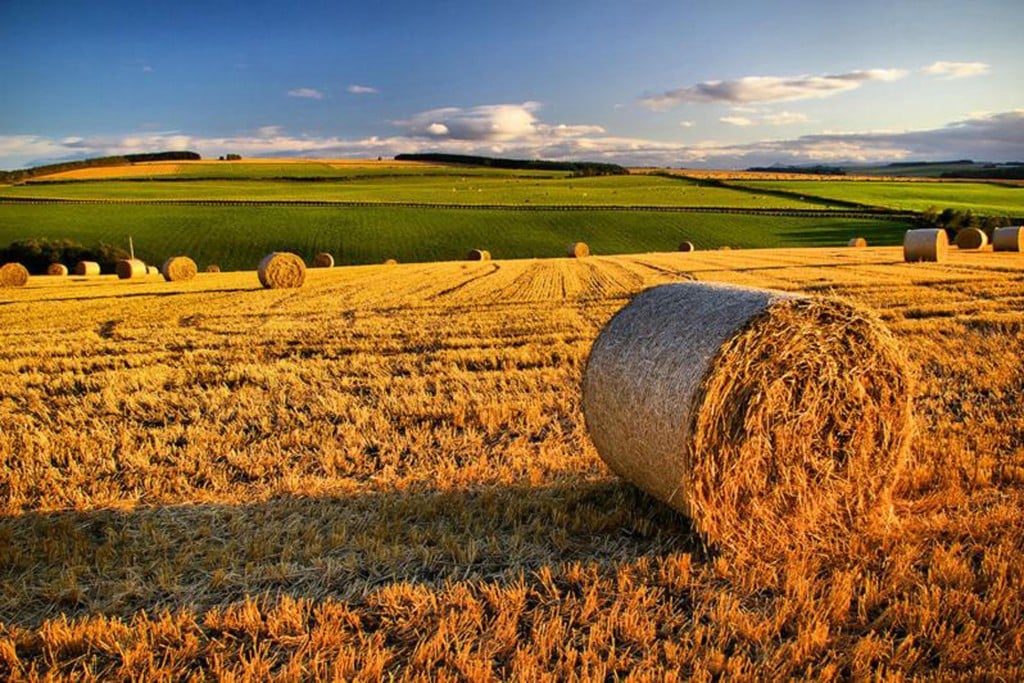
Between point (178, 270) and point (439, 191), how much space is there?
58.8m

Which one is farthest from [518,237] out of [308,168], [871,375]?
[308,168]

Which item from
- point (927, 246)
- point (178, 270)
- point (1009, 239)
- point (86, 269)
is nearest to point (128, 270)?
point (178, 270)

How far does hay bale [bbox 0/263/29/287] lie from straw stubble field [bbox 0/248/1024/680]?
21024mm

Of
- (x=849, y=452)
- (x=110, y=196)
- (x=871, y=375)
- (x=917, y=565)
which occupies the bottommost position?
(x=917, y=565)

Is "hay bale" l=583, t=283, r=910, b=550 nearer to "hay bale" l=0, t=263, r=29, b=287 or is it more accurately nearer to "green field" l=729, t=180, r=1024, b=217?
"hay bale" l=0, t=263, r=29, b=287

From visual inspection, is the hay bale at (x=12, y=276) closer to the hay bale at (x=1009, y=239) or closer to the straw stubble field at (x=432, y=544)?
the straw stubble field at (x=432, y=544)

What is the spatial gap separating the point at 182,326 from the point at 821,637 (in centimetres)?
1410

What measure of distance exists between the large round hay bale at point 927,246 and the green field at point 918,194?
3902 cm

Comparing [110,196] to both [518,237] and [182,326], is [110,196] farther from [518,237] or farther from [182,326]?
[182,326]

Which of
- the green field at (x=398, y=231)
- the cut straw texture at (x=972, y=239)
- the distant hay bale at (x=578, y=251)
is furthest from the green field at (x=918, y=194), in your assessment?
the distant hay bale at (x=578, y=251)

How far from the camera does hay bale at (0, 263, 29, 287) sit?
90.0 ft

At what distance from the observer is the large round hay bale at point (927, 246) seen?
88.9 ft

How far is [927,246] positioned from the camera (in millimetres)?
27219

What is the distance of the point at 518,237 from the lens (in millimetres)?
54312
